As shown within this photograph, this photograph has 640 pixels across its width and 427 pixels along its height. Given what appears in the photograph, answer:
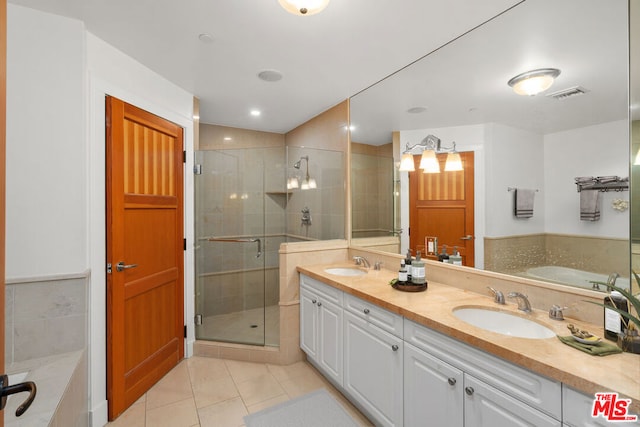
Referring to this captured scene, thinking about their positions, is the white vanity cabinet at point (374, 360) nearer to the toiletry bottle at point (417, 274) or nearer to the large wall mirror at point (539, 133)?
the toiletry bottle at point (417, 274)

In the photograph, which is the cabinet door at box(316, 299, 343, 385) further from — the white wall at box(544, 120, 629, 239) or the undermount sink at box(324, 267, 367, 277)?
the white wall at box(544, 120, 629, 239)

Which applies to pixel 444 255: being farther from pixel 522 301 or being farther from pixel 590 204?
pixel 590 204

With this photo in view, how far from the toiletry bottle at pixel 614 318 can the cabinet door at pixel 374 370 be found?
852mm

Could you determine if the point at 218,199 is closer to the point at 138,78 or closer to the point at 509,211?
the point at 138,78

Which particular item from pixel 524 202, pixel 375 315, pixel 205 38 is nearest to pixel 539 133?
pixel 524 202

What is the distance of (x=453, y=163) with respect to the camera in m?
2.02

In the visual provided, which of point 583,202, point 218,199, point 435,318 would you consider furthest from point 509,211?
point 218,199

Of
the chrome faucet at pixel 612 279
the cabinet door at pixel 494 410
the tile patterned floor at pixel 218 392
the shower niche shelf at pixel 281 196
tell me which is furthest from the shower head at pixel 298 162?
the chrome faucet at pixel 612 279

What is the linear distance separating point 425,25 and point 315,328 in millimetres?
2296

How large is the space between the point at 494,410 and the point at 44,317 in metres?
2.37

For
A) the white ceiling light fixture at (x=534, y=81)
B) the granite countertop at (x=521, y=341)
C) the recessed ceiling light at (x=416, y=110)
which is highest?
the recessed ceiling light at (x=416, y=110)

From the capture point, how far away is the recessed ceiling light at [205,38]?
1.91 m

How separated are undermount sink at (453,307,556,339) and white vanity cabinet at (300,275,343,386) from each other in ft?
2.77

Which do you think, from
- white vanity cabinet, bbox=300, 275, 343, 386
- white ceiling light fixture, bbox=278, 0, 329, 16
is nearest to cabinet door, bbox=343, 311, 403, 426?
white vanity cabinet, bbox=300, 275, 343, 386
